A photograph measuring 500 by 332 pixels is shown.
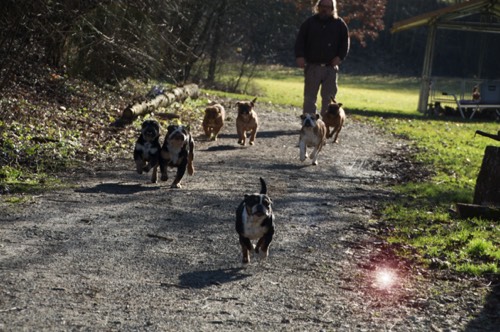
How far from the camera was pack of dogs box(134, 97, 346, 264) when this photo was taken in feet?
24.3

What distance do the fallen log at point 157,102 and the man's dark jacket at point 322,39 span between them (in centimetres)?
320

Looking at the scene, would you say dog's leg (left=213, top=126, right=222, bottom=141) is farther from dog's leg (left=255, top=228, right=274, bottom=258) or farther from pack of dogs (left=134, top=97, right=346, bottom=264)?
dog's leg (left=255, top=228, right=274, bottom=258)

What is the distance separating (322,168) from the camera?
1386 centimetres

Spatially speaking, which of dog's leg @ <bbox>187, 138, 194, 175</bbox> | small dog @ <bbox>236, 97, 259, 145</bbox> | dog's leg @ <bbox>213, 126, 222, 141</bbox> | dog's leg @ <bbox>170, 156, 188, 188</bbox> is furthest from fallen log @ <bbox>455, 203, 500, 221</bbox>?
dog's leg @ <bbox>213, 126, 222, 141</bbox>

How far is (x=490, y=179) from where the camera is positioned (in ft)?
36.2

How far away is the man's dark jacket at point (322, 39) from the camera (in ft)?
55.6

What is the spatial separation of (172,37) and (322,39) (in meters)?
7.29

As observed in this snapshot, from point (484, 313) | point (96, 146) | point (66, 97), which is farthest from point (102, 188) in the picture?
point (66, 97)

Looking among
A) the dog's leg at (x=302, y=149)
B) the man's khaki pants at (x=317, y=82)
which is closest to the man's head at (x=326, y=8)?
the man's khaki pants at (x=317, y=82)

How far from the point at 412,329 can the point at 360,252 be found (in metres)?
2.20

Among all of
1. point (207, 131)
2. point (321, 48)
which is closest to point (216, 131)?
point (207, 131)

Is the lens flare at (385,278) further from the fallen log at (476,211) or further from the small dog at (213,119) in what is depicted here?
the small dog at (213,119)

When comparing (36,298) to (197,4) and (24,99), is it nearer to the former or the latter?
(24,99)

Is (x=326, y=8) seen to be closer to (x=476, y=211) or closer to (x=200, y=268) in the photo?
(x=476, y=211)
